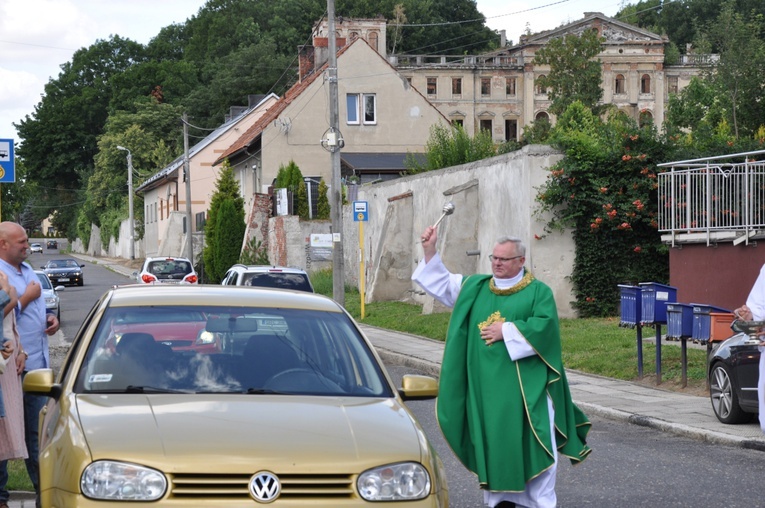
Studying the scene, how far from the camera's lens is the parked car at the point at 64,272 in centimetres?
5047

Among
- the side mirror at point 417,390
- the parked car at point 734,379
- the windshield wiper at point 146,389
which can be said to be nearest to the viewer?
the windshield wiper at point 146,389

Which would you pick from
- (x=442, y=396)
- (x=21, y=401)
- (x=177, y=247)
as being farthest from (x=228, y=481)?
(x=177, y=247)

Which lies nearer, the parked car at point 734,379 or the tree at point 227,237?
the parked car at point 734,379

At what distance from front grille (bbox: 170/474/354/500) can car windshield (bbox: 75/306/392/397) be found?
102 cm

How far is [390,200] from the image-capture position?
33344 mm

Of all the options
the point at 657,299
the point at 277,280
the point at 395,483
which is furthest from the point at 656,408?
Result: the point at 395,483

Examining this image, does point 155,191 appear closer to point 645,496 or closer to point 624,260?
point 624,260

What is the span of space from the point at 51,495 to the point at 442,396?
2.38 meters

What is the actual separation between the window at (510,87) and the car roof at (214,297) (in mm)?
94773

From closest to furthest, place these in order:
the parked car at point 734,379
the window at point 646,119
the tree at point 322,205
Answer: the parked car at point 734,379 < the window at point 646,119 < the tree at point 322,205

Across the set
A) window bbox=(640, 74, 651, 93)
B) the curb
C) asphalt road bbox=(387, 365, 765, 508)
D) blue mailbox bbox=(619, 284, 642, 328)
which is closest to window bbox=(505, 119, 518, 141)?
window bbox=(640, 74, 651, 93)

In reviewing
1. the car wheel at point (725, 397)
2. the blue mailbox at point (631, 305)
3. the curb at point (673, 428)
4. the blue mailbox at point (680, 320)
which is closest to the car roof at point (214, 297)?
the curb at point (673, 428)

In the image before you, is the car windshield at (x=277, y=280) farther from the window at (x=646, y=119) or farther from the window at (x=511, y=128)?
the window at (x=511, y=128)

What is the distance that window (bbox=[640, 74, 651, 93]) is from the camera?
101 metres
